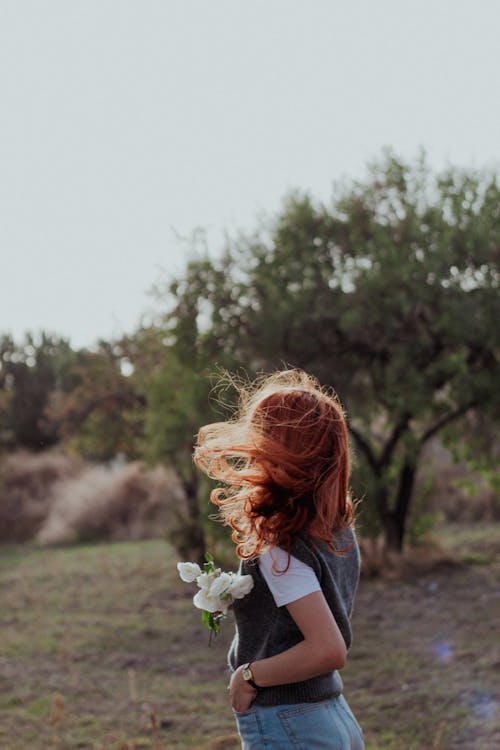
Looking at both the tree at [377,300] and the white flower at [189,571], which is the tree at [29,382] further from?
the white flower at [189,571]

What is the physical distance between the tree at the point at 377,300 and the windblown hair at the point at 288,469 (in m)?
8.19

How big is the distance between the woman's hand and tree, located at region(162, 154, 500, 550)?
8.16 m

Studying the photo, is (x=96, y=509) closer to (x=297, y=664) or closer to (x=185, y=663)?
(x=185, y=663)

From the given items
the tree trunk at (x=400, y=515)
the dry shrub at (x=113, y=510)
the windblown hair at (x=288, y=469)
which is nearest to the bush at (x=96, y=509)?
the dry shrub at (x=113, y=510)

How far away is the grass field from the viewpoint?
231 inches

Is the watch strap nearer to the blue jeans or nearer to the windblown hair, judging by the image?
the blue jeans

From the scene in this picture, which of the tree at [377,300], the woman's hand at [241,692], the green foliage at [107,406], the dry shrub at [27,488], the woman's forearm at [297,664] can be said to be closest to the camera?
the woman's forearm at [297,664]

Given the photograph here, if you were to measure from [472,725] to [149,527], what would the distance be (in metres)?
15.6

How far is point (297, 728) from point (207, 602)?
399mm

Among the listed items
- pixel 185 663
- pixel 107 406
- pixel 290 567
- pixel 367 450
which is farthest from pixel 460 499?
pixel 290 567

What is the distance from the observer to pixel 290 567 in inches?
87.4

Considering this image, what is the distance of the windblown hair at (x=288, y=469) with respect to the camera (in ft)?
7.36

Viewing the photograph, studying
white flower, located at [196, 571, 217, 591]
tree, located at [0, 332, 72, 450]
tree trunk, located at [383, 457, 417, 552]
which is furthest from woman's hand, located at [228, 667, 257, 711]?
tree, located at [0, 332, 72, 450]

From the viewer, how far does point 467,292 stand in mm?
10859
